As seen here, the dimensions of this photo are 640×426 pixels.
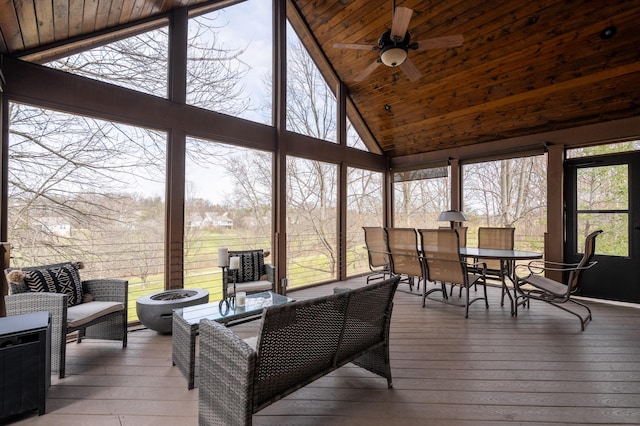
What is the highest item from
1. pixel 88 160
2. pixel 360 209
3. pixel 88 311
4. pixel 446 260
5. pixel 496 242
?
pixel 88 160

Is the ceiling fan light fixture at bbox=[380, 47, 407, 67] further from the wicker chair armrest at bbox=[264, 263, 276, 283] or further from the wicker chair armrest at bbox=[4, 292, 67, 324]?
the wicker chair armrest at bbox=[4, 292, 67, 324]

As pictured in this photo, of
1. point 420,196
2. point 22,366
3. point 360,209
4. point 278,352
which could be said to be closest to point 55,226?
point 22,366

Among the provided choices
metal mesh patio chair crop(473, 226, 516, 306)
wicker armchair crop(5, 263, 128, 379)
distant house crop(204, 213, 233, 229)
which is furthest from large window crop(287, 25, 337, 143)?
wicker armchair crop(5, 263, 128, 379)

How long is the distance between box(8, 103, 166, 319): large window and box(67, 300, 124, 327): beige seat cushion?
81cm

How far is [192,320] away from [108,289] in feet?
3.76

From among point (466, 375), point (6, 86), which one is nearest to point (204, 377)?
point (466, 375)

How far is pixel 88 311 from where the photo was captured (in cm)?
248

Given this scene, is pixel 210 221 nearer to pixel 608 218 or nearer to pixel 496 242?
pixel 496 242

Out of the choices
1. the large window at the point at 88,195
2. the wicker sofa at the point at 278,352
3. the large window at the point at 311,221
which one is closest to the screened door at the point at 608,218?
the large window at the point at 311,221

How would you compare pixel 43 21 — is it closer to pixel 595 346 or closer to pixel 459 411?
pixel 459 411

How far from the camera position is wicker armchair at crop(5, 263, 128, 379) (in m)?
2.22

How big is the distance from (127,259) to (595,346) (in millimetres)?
4762

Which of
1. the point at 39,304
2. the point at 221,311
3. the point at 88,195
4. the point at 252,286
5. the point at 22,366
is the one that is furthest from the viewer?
the point at 252,286

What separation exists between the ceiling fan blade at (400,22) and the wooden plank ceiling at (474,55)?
1.60 m
